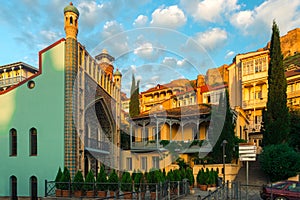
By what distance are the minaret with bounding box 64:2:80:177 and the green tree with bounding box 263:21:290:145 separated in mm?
15582

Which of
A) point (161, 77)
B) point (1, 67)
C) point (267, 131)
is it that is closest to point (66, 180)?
point (161, 77)

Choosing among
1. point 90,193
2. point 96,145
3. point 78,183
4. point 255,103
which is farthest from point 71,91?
point 255,103

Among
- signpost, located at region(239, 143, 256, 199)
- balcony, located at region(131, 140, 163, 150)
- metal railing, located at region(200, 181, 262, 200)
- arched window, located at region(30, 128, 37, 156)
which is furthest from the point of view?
balcony, located at region(131, 140, 163, 150)

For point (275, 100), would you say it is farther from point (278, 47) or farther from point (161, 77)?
point (161, 77)

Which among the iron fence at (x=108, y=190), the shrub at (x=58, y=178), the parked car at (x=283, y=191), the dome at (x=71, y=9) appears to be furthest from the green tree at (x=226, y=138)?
the dome at (x=71, y=9)

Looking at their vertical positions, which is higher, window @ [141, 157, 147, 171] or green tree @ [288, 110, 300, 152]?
green tree @ [288, 110, 300, 152]

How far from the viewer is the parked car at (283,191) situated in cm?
1404

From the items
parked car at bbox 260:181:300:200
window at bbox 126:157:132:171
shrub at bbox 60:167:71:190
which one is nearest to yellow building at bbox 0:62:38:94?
window at bbox 126:157:132:171

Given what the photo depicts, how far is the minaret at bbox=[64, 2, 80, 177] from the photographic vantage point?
1831 cm

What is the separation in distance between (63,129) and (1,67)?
1303 inches

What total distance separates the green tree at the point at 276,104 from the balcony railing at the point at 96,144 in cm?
1387

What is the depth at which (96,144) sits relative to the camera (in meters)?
24.8

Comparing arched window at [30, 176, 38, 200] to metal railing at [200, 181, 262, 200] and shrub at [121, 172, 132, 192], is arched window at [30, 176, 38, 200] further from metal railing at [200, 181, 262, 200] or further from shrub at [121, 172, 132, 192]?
metal railing at [200, 181, 262, 200]

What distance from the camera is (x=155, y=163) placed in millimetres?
30094
